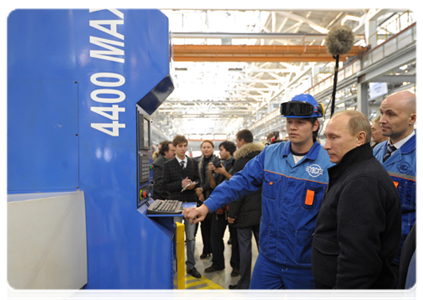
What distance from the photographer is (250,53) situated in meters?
8.05

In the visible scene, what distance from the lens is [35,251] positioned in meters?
1.27

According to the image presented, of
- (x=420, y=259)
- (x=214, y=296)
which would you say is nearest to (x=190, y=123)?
(x=214, y=296)

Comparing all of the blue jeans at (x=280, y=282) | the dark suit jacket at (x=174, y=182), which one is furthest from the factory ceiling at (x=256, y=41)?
the blue jeans at (x=280, y=282)

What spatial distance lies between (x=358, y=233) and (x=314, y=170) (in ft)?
2.03

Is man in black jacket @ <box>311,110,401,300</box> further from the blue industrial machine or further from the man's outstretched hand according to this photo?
the blue industrial machine

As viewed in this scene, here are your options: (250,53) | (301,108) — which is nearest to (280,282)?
(301,108)

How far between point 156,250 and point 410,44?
5842mm

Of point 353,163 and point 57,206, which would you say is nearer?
point 353,163

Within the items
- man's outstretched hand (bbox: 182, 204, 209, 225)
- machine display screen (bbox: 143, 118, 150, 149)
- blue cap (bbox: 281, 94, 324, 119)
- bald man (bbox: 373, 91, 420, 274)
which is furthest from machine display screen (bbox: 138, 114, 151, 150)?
bald man (bbox: 373, 91, 420, 274)

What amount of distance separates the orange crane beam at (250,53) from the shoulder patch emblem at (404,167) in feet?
21.6

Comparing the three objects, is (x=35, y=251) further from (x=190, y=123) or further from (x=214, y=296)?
(x=190, y=123)

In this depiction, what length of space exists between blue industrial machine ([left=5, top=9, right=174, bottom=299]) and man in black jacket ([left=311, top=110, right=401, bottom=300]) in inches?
37.2

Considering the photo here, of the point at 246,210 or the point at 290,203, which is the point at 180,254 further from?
the point at 246,210
